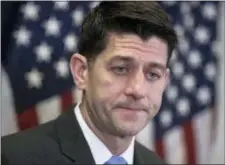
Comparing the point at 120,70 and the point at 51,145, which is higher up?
the point at 120,70

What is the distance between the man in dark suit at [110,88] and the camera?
36.6 inches

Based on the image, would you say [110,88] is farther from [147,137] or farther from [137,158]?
[147,137]

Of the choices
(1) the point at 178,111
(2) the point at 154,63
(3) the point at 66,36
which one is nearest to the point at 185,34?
(1) the point at 178,111

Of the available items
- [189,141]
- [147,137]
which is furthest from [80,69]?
[189,141]

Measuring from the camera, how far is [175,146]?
56.3 inches

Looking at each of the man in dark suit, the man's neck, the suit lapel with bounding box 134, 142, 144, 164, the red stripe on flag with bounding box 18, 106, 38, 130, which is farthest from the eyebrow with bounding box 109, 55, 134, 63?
the red stripe on flag with bounding box 18, 106, 38, 130

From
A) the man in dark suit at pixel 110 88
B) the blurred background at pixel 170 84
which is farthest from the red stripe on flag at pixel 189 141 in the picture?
the man in dark suit at pixel 110 88

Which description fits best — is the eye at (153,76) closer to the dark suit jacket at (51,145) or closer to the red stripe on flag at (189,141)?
the dark suit jacket at (51,145)

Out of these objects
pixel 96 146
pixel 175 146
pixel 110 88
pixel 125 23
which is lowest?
pixel 175 146

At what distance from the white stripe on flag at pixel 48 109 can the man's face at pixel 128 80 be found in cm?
34

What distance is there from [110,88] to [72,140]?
184mm

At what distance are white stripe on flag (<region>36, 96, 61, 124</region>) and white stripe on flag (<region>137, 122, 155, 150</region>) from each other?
0.28 m

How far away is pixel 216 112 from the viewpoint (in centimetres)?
144

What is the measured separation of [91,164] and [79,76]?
21 cm
